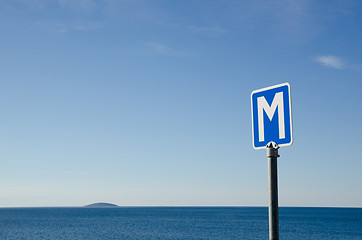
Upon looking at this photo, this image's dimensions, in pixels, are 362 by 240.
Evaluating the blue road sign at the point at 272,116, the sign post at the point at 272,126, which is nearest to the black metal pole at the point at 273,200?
the sign post at the point at 272,126

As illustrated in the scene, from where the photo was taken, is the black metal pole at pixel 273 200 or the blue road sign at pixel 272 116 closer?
the black metal pole at pixel 273 200

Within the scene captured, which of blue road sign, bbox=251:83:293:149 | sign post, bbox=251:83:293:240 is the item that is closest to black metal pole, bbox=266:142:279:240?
sign post, bbox=251:83:293:240

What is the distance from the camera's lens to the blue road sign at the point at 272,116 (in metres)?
3.95

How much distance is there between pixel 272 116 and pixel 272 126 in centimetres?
10

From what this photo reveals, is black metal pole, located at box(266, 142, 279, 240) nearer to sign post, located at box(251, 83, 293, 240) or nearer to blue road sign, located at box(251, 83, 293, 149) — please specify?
sign post, located at box(251, 83, 293, 240)

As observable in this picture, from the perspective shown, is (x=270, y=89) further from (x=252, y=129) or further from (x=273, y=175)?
(x=273, y=175)

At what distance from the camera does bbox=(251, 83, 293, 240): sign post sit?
375 cm

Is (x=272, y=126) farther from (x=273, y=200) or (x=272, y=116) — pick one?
(x=273, y=200)

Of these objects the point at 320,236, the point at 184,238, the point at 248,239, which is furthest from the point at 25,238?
the point at 320,236

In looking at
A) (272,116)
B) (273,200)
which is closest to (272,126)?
(272,116)

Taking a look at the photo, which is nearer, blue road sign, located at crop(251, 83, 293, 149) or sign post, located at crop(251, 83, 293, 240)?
sign post, located at crop(251, 83, 293, 240)

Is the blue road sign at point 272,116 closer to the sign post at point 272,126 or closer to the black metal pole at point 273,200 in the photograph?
the sign post at point 272,126

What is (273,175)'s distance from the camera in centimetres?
376

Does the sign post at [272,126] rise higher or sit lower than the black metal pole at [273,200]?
higher
